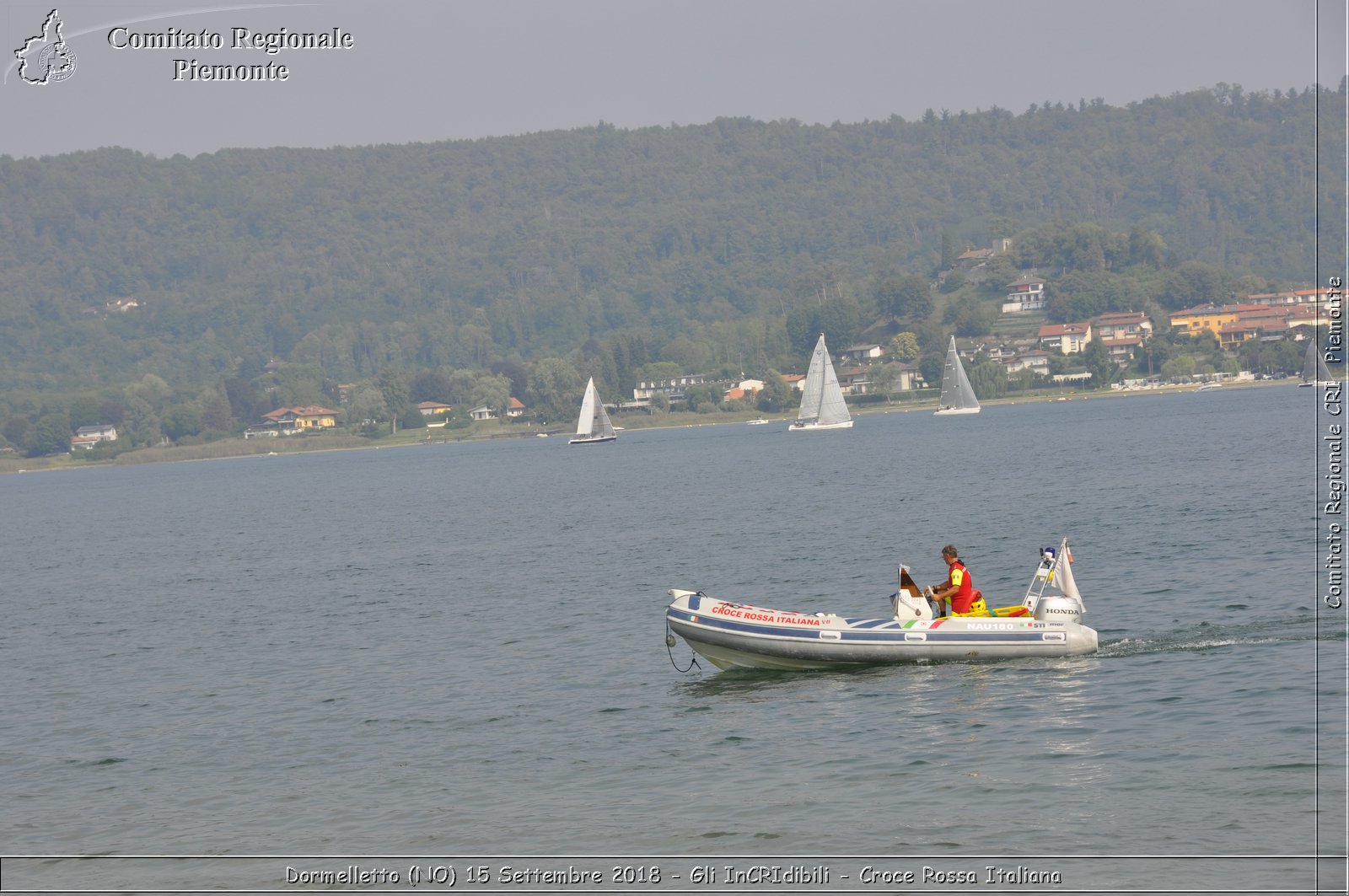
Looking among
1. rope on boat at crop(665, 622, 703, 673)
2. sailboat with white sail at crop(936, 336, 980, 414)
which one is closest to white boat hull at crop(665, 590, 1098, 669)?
rope on boat at crop(665, 622, 703, 673)

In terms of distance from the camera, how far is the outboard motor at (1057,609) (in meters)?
25.6

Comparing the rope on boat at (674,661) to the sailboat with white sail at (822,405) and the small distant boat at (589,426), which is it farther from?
the small distant boat at (589,426)

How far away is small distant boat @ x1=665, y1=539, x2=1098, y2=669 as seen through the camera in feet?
83.7

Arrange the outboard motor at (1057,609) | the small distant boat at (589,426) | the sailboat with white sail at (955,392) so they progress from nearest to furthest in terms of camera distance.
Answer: the outboard motor at (1057,609) < the sailboat with white sail at (955,392) < the small distant boat at (589,426)

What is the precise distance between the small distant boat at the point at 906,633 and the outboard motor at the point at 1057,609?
2 cm

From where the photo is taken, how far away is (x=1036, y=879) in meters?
15.7

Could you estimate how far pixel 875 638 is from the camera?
25656 mm

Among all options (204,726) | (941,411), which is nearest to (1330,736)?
(204,726)

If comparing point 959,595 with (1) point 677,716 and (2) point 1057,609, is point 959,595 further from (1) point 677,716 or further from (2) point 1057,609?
(1) point 677,716

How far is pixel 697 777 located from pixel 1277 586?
18147mm

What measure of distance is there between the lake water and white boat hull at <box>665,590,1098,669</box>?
0.37 metres

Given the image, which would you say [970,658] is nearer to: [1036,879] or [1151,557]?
[1036,879]

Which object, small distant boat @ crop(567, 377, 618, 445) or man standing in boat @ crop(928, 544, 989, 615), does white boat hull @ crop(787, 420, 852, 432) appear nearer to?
small distant boat @ crop(567, 377, 618, 445)

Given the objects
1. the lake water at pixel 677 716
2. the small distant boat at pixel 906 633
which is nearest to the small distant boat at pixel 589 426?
the lake water at pixel 677 716
